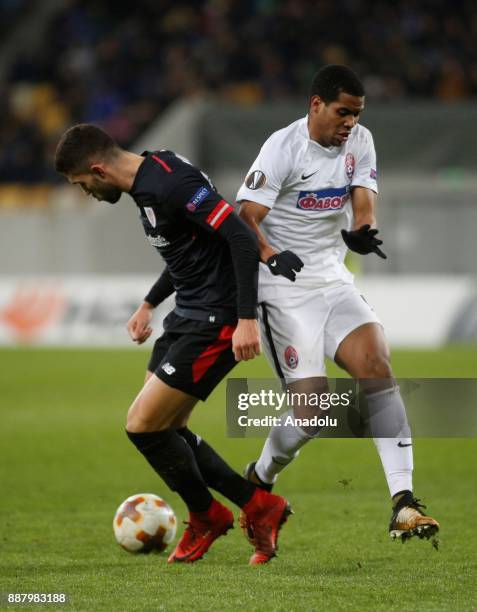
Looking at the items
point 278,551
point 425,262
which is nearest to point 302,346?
point 278,551

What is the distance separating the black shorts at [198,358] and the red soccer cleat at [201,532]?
63 centimetres

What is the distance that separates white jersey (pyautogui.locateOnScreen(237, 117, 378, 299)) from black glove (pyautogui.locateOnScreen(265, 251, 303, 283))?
0.42 m

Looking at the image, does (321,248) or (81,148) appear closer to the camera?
(81,148)

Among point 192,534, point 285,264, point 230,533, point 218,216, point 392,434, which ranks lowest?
point 230,533

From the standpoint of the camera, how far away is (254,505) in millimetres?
5527

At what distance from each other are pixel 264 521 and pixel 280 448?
1.28 ft

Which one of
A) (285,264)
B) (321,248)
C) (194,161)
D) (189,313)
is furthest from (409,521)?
(194,161)

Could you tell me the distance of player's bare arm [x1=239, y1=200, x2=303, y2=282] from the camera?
523cm

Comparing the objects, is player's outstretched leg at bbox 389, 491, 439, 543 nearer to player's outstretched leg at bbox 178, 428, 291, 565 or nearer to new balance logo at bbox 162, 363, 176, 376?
player's outstretched leg at bbox 178, 428, 291, 565

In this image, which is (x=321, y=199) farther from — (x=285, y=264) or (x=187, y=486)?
(x=187, y=486)

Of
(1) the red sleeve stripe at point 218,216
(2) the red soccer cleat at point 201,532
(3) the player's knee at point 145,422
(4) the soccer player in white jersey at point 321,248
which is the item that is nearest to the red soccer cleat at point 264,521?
(2) the red soccer cleat at point 201,532

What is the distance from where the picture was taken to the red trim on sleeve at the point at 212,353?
5.28 m

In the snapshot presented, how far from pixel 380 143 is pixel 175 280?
566 inches

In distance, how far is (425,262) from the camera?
18.7 meters
